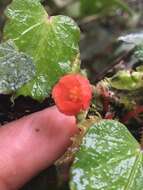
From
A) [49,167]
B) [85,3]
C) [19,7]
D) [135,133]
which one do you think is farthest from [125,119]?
[85,3]

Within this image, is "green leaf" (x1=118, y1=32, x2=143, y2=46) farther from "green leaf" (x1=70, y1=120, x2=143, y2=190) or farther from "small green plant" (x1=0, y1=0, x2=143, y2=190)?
"green leaf" (x1=70, y1=120, x2=143, y2=190)

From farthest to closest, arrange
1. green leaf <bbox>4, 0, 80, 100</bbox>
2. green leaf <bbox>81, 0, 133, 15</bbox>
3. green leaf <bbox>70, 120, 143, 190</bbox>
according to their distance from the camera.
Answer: green leaf <bbox>81, 0, 133, 15</bbox> → green leaf <bbox>4, 0, 80, 100</bbox> → green leaf <bbox>70, 120, 143, 190</bbox>

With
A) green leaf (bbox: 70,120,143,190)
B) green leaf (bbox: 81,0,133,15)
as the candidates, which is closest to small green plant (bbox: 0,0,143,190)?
green leaf (bbox: 70,120,143,190)

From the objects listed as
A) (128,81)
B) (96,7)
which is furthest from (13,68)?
(96,7)

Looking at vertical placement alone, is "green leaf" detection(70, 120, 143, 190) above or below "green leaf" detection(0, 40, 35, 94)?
below

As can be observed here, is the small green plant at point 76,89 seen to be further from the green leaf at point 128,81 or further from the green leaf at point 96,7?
the green leaf at point 96,7

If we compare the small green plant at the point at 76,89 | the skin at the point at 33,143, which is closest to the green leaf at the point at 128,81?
the small green plant at the point at 76,89
